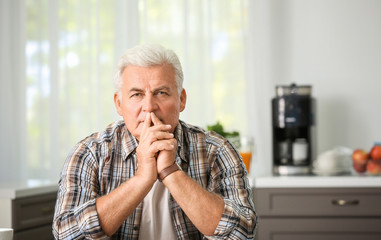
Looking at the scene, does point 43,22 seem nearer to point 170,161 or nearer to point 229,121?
point 229,121

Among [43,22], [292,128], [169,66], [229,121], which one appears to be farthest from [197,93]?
[169,66]

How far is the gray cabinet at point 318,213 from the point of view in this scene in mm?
2510

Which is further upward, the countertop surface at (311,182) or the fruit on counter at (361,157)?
the fruit on counter at (361,157)

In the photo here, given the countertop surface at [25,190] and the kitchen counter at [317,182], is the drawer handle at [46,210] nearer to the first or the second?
the countertop surface at [25,190]

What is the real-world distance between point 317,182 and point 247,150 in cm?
40

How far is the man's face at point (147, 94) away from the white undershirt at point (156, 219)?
23 centimetres

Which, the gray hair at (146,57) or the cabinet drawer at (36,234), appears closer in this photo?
the gray hair at (146,57)

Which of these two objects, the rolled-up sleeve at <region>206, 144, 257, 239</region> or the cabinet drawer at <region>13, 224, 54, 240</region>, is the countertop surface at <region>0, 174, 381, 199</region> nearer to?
the cabinet drawer at <region>13, 224, 54, 240</region>

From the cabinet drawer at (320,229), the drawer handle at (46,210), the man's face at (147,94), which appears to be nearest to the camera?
the man's face at (147,94)

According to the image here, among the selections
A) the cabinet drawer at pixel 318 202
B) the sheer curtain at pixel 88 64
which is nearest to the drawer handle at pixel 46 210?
the sheer curtain at pixel 88 64

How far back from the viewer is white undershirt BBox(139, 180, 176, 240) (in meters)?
1.55

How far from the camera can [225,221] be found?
141 centimetres

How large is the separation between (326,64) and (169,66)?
177 centimetres

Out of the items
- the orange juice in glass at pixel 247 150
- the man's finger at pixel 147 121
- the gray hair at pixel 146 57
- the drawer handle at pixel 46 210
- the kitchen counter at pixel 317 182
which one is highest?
the gray hair at pixel 146 57
